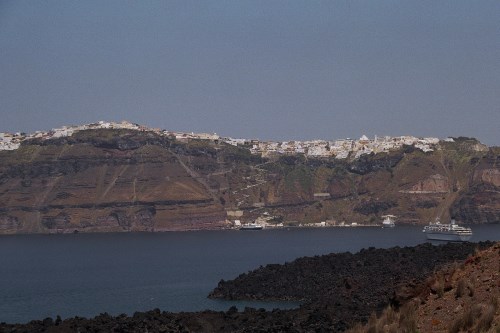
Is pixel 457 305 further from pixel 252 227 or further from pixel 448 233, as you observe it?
pixel 252 227

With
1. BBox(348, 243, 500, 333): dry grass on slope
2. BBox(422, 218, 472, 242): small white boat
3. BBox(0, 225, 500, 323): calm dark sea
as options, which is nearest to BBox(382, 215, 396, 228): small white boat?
BBox(0, 225, 500, 323): calm dark sea

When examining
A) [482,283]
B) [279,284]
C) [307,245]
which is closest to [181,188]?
[307,245]

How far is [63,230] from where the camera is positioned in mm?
196375

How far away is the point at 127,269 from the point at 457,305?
259 feet

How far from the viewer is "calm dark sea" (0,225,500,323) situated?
2414 inches

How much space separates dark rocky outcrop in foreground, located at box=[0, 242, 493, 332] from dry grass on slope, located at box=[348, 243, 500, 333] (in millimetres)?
1350

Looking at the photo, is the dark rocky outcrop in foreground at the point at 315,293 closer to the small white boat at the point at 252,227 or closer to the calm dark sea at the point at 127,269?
the calm dark sea at the point at 127,269

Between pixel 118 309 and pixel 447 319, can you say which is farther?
pixel 118 309

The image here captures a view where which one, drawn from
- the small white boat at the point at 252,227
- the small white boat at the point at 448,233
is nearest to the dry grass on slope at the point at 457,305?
the small white boat at the point at 448,233

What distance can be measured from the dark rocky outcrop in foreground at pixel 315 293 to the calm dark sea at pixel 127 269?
3515mm

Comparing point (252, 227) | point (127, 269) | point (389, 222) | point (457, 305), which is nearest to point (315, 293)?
point (457, 305)

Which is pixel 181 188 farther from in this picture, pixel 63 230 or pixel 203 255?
pixel 203 255

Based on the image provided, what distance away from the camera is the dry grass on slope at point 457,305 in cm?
1783

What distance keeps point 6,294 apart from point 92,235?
383 feet
